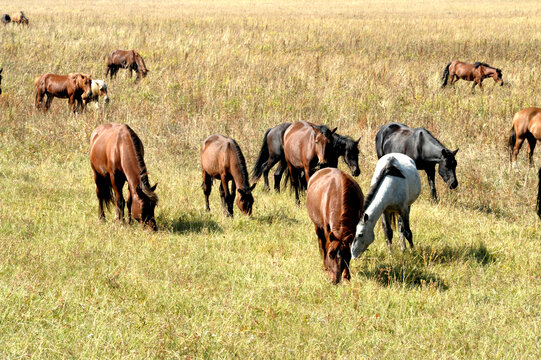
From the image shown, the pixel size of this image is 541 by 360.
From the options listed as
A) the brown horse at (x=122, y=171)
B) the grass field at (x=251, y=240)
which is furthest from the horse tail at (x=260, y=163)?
the brown horse at (x=122, y=171)

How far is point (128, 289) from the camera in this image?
5938 millimetres

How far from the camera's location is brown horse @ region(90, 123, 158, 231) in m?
7.38

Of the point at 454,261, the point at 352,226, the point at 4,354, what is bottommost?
the point at 454,261

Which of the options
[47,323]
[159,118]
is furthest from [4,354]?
[159,118]

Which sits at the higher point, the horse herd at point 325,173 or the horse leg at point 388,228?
the horse herd at point 325,173

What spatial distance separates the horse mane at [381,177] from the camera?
6.75 meters

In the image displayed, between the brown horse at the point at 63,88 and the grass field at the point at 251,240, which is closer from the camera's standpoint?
the grass field at the point at 251,240

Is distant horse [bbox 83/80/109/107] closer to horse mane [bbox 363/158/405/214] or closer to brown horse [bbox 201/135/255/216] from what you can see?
brown horse [bbox 201/135/255/216]

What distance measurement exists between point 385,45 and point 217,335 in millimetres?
20858

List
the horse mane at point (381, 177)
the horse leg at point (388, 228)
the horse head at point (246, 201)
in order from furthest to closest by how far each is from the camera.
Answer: the horse head at point (246, 201)
the horse leg at point (388, 228)
the horse mane at point (381, 177)

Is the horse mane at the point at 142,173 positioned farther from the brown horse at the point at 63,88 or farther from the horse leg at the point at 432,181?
the brown horse at the point at 63,88

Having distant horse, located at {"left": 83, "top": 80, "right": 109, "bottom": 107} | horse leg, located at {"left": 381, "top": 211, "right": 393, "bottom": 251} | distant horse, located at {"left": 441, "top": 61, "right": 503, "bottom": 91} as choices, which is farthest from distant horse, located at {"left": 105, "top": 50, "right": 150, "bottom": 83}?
horse leg, located at {"left": 381, "top": 211, "right": 393, "bottom": 251}

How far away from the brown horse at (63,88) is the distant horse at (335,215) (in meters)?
10.1

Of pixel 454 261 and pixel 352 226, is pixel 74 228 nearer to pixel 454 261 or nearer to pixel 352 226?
pixel 352 226
